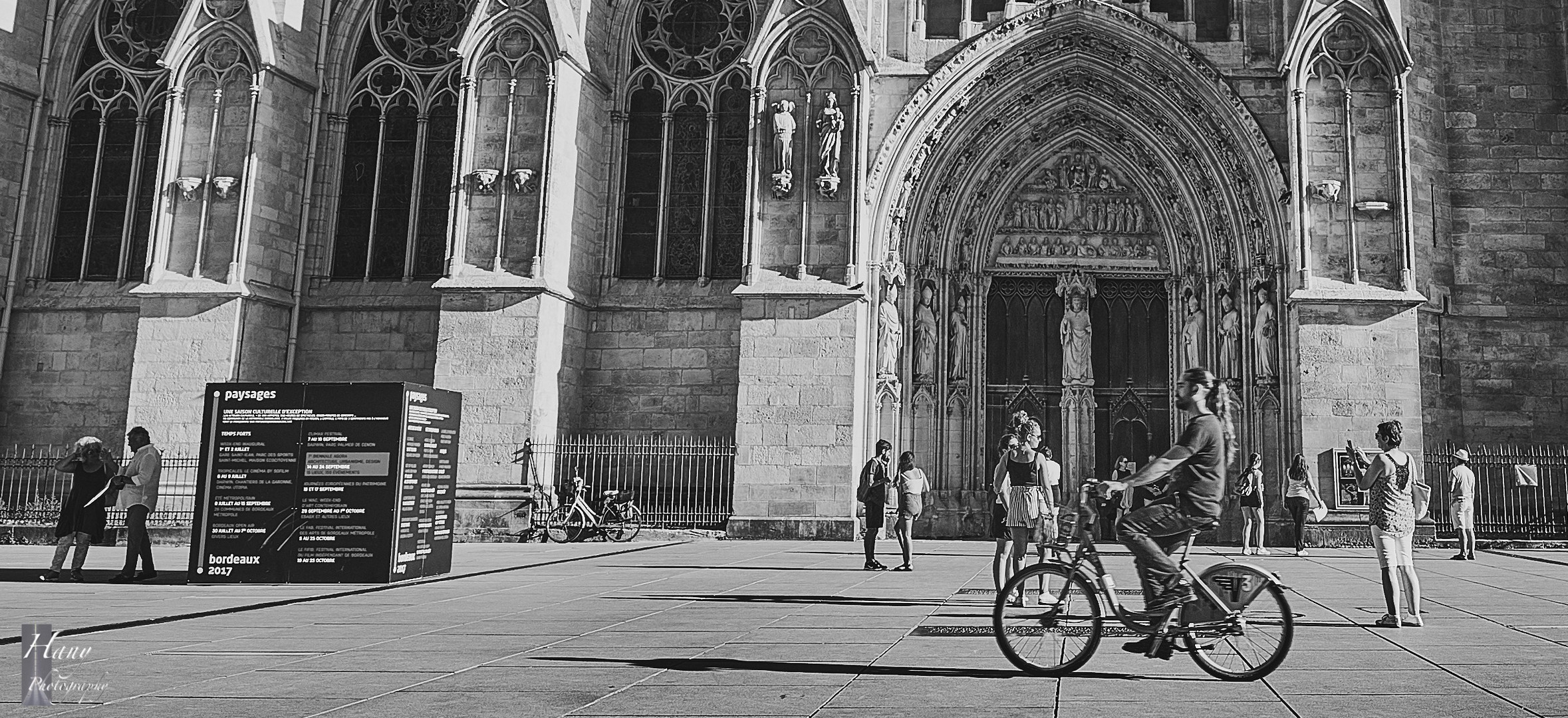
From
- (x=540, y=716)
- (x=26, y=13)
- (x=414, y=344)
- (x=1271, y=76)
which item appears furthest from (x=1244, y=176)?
(x=26, y=13)

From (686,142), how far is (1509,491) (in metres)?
15.0

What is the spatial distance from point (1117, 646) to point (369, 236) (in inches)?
711

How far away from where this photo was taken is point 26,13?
2188cm

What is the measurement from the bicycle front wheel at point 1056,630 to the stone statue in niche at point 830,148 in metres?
13.7

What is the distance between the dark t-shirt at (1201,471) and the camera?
20.2 ft

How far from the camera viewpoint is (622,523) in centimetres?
1895

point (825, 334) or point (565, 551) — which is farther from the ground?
point (825, 334)

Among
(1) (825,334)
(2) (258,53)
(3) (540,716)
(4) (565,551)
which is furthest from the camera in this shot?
(2) (258,53)

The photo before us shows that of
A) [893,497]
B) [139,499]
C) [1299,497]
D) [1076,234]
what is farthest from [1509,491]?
[139,499]

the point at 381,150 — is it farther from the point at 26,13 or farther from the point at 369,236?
the point at 26,13

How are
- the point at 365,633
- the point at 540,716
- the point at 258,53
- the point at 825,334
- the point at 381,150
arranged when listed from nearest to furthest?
the point at 540,716
the point at 365,633
the point at 825,334
the point at 258,53
the point at 381,150

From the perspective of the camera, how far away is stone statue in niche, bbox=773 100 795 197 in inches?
776

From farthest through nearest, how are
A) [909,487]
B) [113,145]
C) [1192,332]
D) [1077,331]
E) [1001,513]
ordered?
[1077,331] < [113,145] < [1192,332] < [909,487] < [1001,513]

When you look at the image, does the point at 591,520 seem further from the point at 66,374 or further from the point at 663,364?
the point at 66,374
